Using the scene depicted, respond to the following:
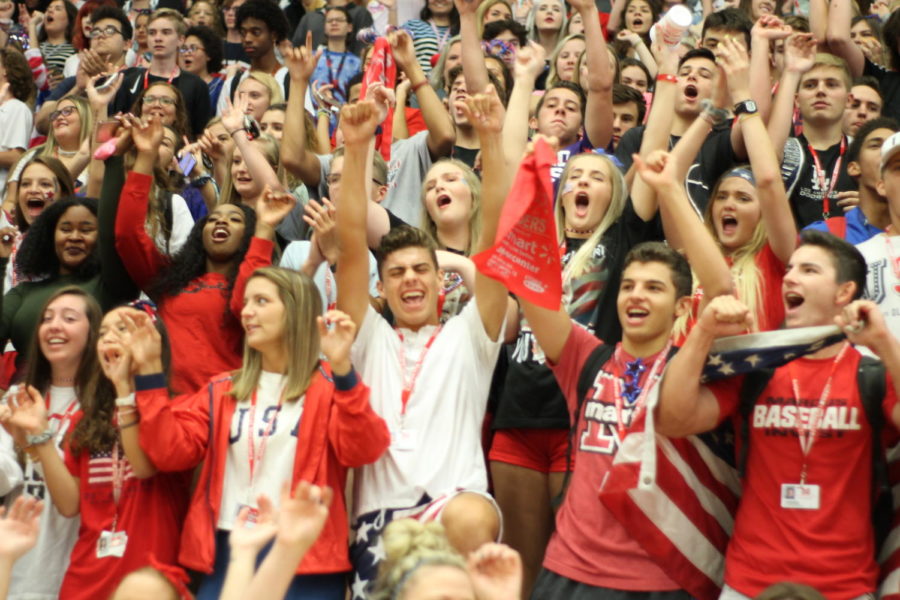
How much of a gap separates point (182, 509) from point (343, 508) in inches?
28.1

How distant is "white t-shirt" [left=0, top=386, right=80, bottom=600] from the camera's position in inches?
199

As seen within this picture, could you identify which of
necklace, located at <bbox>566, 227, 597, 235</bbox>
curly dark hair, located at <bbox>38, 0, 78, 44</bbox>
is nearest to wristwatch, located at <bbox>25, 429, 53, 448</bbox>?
necklace, located at <bbox>566, 227, 597, 235</bbox>

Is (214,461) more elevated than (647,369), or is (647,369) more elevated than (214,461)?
(647,369)

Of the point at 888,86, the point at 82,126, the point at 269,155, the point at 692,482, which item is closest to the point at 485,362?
the point at 692,482

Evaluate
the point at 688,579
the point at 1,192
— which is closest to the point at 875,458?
the point at 688,579

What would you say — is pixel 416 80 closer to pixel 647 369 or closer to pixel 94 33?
pixel 647 369

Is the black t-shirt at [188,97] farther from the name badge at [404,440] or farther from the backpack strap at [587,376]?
the backpack strap at [587,376]

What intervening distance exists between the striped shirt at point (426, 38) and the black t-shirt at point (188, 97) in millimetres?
1549

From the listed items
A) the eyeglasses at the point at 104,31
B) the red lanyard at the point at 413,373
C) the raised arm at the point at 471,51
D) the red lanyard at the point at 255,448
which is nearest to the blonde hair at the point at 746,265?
the red lanyard at the point at 413,373

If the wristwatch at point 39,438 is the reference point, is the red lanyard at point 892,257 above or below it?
above

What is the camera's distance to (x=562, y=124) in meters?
6.72

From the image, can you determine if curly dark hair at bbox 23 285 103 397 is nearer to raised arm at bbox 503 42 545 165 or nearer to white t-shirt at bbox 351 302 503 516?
white t-shirt at bbox 351 302 503 516

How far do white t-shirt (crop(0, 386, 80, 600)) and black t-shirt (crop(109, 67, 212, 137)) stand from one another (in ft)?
13.2

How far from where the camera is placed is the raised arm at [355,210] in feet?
16.0
